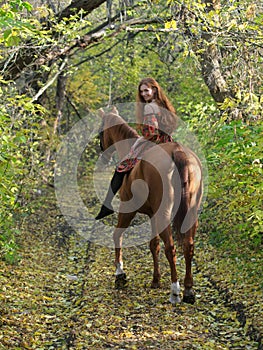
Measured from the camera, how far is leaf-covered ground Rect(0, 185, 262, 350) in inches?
187

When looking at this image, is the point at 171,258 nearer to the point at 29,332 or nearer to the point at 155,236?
the point at 155,236

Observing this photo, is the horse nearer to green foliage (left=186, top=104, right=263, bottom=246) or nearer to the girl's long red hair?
the girl's long red hair

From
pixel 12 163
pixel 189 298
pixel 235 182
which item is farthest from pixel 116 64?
pixel 189 298

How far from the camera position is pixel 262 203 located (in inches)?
231

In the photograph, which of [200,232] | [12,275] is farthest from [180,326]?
[200,232]

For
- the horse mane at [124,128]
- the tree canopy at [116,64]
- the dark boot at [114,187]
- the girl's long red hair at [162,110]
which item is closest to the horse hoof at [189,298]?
the tree canopy at [116,64]

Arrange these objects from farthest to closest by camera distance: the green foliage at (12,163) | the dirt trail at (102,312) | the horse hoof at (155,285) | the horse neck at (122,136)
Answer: the horse neck at (122,136) < the horse hoof at (155,285) < the green foliage at (12,163) < the dirt trail at (102,312)

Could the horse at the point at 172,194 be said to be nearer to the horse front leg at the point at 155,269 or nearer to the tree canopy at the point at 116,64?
the horse front leg at the point at 155,269

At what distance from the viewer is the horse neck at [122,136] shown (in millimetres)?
6727

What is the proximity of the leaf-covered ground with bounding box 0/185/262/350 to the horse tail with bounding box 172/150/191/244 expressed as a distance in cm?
102

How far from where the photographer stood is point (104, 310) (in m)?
5.64

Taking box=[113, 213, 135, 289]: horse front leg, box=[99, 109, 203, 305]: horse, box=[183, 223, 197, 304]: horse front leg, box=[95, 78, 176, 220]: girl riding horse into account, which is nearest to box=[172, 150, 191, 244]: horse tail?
box=[99, 109, 203, 305]: horse

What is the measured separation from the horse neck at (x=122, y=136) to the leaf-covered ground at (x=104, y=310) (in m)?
1.83

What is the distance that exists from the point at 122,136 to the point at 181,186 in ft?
5.04
